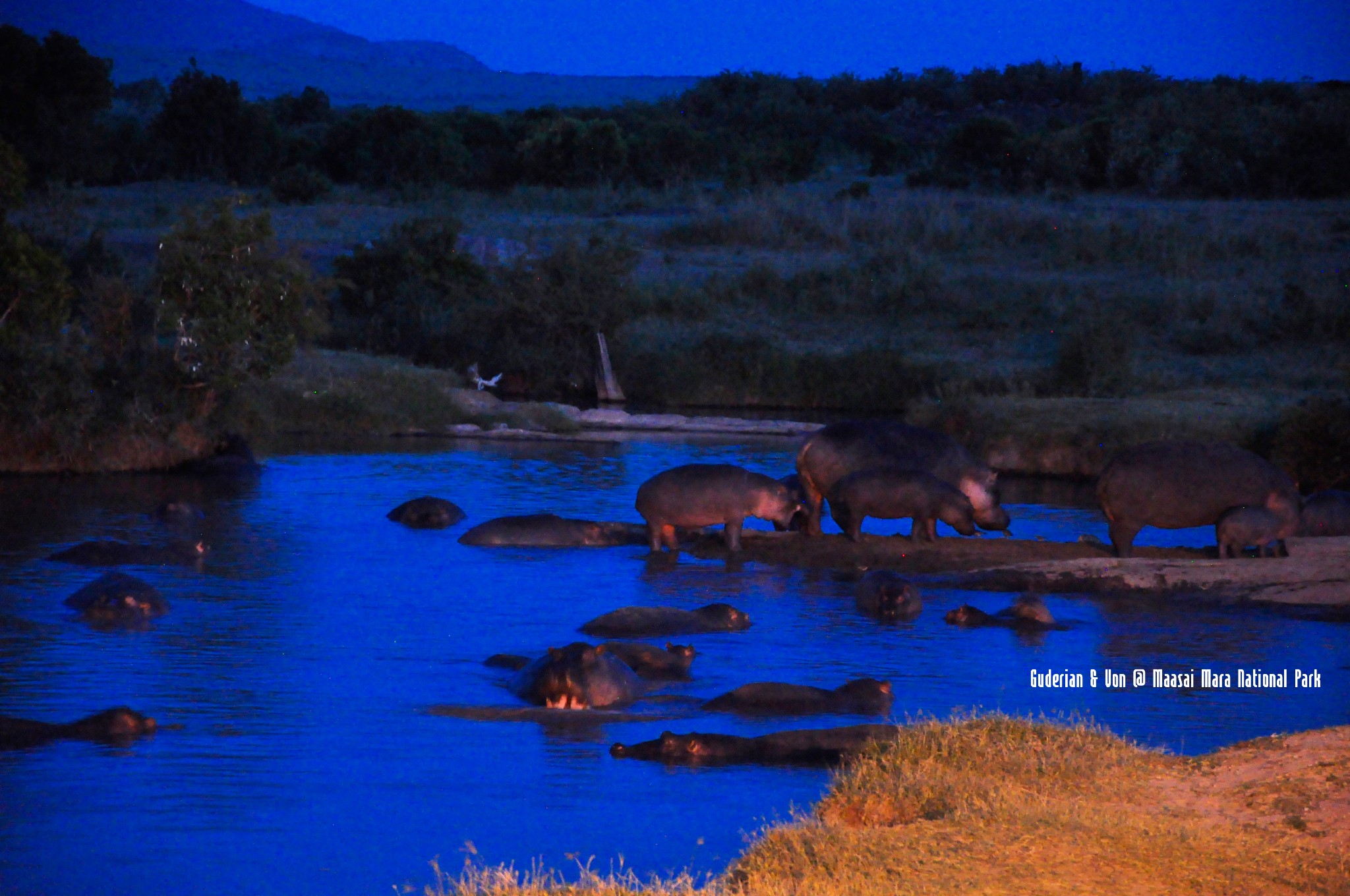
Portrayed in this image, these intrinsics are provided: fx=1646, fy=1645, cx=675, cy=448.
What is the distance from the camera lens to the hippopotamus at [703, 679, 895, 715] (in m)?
9.70

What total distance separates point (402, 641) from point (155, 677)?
1.96 meters

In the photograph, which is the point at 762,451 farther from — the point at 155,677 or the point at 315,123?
the point at 315,123

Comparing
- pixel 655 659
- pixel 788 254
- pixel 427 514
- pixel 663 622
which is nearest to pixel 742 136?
pixel 788 254

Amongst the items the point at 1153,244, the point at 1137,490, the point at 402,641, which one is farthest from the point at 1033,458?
the point at 1153,244

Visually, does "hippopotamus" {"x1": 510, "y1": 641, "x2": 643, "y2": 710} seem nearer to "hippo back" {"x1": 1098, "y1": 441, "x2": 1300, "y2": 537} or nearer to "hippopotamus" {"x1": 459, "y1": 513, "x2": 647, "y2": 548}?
"hippo back" {"x1": 1098, "y1": 441, "x2": 1300, "y2": 537}

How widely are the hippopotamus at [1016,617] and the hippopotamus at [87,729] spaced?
618 cm

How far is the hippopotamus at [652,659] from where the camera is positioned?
416 inches

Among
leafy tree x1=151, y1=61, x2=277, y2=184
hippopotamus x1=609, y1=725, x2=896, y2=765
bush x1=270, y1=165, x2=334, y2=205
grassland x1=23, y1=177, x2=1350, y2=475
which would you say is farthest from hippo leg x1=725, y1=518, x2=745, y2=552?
leafy tree x1=151, y1=61, x2=277, y2=184

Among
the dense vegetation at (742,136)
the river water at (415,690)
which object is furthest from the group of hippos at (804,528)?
the dense vegetation at (742,136)

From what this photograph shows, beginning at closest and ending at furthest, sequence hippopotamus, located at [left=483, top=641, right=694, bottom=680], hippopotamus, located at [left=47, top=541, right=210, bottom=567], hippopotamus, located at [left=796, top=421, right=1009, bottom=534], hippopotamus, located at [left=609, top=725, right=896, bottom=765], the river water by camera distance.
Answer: the river water
hippopotamus, located at [left=609, top=725, right=896, bottom=765]
hippopotamus, located at [left=483, top=641, right=694, bottom=680]
hippopotamus, located at [left=47, top=541, right=210, bottom=567]
hippopotamus, located at [left=796, top=421, right=1009, bottom=534]

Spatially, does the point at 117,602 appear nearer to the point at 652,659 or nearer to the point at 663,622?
the point at 663,622

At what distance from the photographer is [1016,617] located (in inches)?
494

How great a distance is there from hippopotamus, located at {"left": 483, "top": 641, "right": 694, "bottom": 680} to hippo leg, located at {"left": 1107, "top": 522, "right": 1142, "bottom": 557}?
499cm

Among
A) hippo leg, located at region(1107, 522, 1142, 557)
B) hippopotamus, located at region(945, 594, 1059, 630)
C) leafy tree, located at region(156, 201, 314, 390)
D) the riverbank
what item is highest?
leafy tree, located at region(156, 201, 314, 390)
